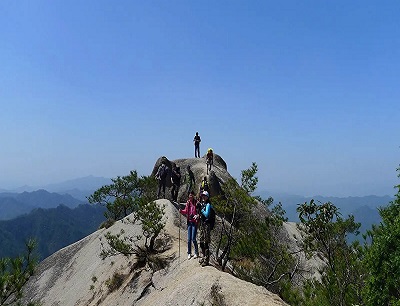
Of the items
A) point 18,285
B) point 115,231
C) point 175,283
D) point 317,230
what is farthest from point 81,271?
point 317,230

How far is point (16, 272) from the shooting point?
13.0m

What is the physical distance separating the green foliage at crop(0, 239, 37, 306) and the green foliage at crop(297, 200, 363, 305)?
10.7 meters

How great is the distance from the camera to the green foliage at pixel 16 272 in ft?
41.4

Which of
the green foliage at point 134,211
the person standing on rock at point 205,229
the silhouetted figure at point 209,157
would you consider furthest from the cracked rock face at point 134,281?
the silhouetted figure at point 209,157

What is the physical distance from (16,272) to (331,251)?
1391 centimetres

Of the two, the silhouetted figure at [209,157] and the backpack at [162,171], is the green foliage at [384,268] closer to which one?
the backpack at [162,171]

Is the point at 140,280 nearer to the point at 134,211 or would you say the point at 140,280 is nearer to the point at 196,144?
the point at 134,211

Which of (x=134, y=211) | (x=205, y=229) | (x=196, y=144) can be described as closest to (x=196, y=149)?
(x=196, y=144)

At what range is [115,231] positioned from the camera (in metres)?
33.6

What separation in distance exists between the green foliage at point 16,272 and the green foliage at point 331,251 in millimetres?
10749

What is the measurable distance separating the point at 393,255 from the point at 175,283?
10.9 m

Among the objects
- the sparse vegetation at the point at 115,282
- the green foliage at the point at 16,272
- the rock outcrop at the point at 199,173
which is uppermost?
the rock outcrop at the point at 199,173

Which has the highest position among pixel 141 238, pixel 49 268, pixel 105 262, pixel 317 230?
pixel 317 230

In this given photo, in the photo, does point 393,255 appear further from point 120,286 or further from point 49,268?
point 49,268
